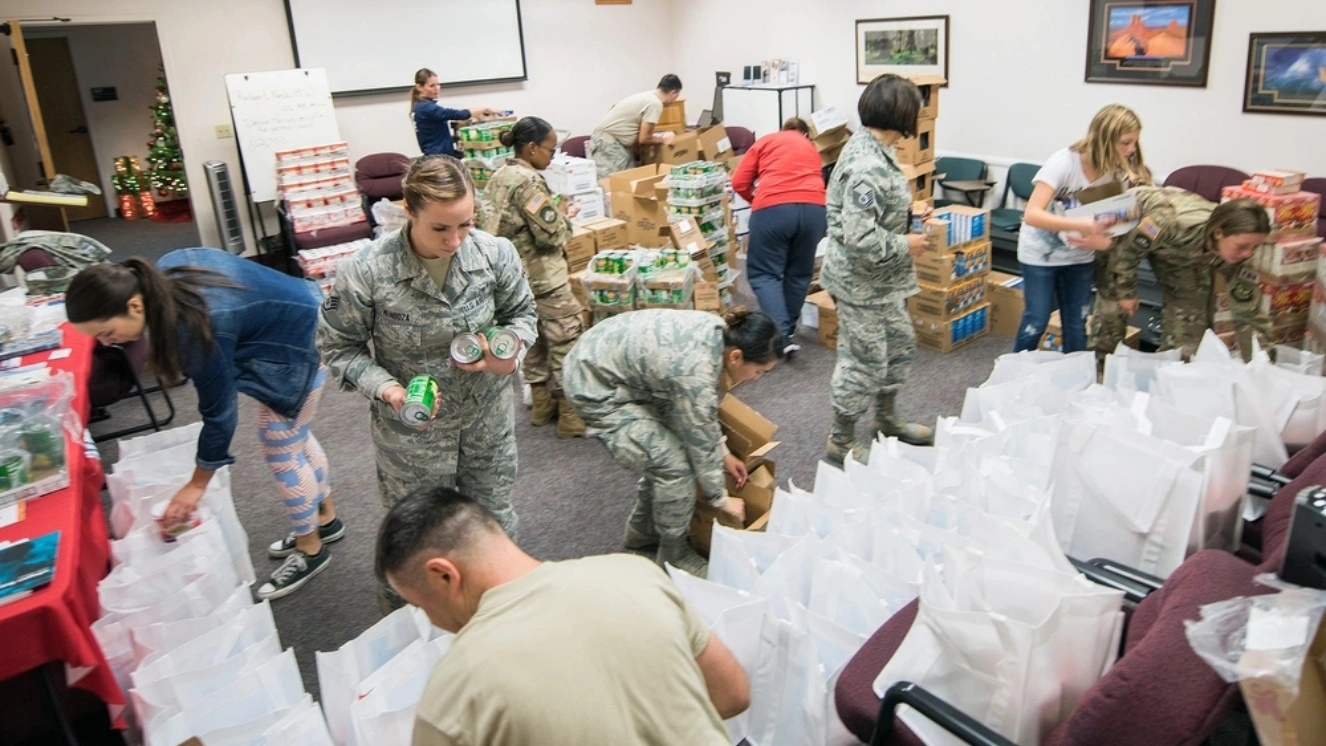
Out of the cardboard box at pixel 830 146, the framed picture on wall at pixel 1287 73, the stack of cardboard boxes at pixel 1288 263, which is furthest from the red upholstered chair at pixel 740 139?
Result: the stack of cardboard boxes at pixel 1288 263

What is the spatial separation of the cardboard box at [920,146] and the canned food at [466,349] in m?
4.40

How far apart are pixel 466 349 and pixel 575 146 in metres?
6.32

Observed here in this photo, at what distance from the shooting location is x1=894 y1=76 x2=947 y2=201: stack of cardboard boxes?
18.7ft

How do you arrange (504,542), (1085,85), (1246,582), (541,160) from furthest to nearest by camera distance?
(1085,85) → (541,160) → (1246,582) → (504,542)

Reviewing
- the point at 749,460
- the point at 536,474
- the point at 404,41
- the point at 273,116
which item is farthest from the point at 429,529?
the point at 404,41

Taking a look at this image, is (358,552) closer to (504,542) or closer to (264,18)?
(504,542)

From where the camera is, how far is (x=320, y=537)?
319cm

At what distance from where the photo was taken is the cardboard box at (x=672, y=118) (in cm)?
671

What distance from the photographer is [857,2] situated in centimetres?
686

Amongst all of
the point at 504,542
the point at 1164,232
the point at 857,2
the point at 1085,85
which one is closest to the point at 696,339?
the point at 504,542

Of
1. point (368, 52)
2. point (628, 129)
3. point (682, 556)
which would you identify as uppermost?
point (368, 52)

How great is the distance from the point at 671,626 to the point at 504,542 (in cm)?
29

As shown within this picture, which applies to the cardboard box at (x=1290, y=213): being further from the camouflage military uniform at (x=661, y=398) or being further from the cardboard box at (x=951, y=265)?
the camouflage military uniform at (x=661, y=398)

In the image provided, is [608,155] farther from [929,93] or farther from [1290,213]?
[1290,213]
